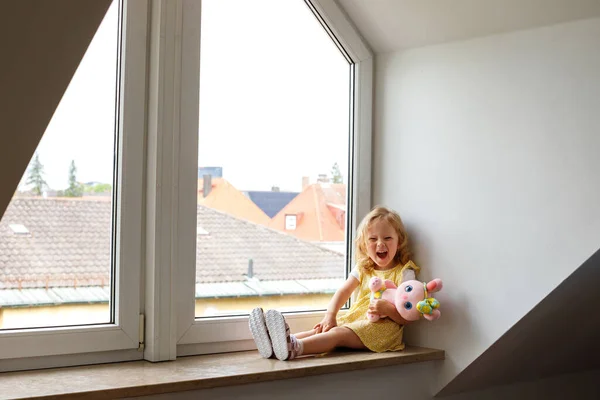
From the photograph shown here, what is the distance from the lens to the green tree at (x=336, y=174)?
2506 millimetres

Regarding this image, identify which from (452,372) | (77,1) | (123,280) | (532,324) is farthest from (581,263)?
(77,1)

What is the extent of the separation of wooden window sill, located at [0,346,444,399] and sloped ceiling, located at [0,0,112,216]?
69 cm

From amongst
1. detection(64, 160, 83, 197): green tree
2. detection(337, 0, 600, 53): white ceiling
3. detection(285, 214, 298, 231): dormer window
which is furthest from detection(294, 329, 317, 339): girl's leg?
detection(337, 0, 600, 53): white ceiling

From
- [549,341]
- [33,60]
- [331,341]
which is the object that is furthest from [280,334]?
[33,60]

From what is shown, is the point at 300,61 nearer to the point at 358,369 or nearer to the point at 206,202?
the point at 206,202

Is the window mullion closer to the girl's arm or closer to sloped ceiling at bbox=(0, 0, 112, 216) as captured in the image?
the girl's arm

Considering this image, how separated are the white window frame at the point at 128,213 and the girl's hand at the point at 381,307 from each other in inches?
26.8

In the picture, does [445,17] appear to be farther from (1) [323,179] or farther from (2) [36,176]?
(2) [36,176]

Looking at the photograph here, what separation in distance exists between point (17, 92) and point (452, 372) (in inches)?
65.9

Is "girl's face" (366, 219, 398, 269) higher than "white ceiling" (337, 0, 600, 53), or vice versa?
"white ceiling" (337, 0, 600, 53)

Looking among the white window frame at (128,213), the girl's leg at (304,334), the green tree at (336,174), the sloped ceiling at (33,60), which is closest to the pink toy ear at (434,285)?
the girl's leg at (304,334)

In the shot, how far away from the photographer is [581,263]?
6.63 ft

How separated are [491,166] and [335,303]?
0.62 metres

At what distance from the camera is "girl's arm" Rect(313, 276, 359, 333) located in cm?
229
